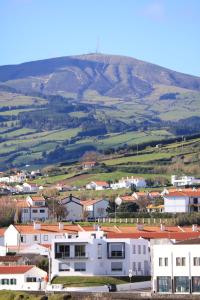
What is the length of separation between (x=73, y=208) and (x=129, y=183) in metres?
29.3

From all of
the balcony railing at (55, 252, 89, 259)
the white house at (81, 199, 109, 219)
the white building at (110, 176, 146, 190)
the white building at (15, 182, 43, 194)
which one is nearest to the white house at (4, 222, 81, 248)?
the balcony railing at (55, 252, 89, 259)

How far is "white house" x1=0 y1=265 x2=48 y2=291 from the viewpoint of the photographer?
6462 centimetres

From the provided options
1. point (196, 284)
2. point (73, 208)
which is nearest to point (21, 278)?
point (196, 284)

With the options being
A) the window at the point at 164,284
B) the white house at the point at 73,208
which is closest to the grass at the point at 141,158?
the white house at the point at 73,208

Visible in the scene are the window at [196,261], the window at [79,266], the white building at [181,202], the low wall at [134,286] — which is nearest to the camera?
the window at [196,261]

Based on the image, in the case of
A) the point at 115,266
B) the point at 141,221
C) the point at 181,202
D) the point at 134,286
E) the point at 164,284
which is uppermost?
the point at 181,202

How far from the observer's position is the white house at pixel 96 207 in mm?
122438

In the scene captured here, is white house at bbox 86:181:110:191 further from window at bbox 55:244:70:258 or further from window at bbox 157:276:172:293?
window at bbox 157:276:172:293

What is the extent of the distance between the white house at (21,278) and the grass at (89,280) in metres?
1.15

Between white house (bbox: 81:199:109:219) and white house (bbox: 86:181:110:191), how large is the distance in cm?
2042

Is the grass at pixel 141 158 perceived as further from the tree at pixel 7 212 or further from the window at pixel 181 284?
the window at pixel 181 284

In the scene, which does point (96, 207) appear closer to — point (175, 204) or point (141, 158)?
point (175, 204)

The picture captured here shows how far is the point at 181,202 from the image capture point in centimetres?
11938

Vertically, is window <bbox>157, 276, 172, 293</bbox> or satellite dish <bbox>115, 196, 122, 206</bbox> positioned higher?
satellite dish <bbox>115, 196, 122, 206</bbox>
